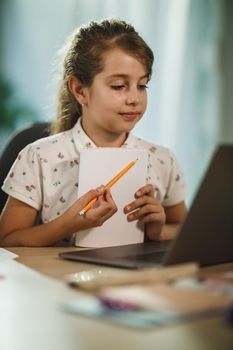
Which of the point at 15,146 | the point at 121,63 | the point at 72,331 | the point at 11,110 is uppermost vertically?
the point at 121,63

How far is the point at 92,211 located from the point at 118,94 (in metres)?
0.36

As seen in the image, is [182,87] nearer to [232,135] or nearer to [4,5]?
[232,135]

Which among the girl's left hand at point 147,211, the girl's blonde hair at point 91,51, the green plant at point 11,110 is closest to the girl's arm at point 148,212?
the girl's left hand at point 147,211

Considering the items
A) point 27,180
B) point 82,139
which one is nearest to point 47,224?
point 27,180

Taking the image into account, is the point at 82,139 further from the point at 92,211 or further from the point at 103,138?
the point at 92,211

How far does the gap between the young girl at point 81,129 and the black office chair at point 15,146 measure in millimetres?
114

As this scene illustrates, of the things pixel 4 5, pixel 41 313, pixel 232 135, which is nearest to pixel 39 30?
pixel 4 5

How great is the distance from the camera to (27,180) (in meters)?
1.63

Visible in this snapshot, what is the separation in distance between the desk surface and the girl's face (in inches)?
30.9

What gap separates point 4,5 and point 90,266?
112 inches

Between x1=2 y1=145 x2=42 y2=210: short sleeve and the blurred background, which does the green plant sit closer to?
the blurred background

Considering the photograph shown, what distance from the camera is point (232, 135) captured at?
3.09 metres

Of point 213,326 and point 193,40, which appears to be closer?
point 213,326

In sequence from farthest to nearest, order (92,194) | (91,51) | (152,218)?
(91,51) < (152,218) < (92,194)
